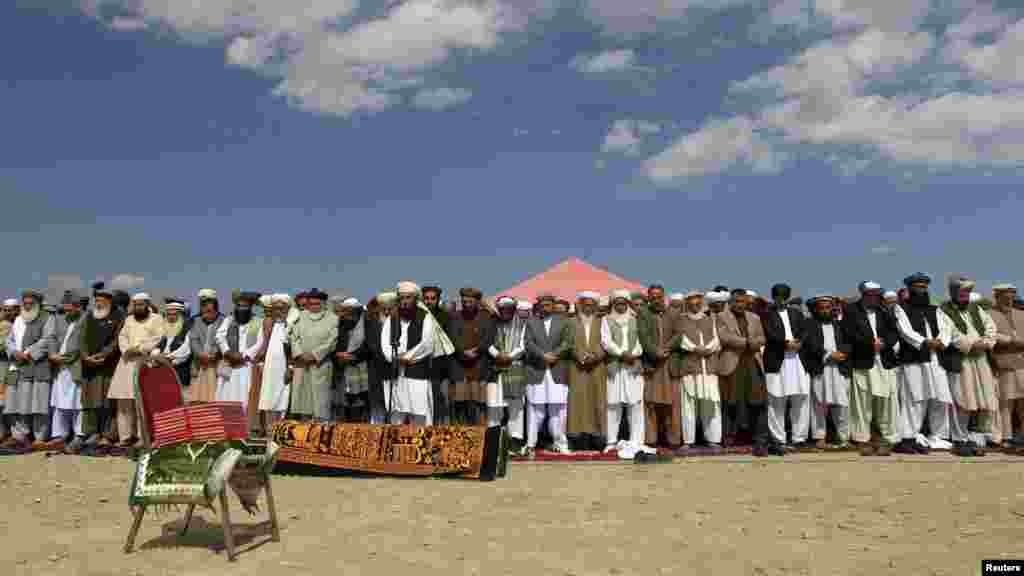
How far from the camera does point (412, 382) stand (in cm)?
802

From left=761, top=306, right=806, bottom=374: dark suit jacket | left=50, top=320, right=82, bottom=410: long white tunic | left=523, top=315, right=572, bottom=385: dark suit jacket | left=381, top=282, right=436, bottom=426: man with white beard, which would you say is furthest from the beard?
left=761, top=306, right=806, bottom=374: dark suit jacket

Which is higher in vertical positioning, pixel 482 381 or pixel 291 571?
pixel 482 381

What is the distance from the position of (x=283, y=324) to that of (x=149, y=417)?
170 inches

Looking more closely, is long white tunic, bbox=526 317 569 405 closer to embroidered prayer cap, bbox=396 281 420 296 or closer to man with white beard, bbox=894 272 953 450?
embroidered prayer cap, bbox=396 281 420 296

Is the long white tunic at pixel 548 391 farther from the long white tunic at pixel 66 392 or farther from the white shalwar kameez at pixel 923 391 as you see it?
the long white tunic at pixel 66 392

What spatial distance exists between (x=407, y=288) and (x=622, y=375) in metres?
2.74

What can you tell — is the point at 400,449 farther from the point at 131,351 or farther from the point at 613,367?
the point at 131,351

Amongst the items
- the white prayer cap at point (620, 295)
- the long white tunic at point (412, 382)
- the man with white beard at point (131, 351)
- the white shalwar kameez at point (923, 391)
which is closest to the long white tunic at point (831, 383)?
the white shalwar kameez at point (923, 391)

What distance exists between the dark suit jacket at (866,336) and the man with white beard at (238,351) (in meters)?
7.17

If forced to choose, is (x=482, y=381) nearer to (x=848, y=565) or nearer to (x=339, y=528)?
(x=339, y=528)

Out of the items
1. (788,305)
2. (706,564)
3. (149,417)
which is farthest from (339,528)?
(788,305)

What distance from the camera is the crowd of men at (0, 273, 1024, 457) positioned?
8.28 meters

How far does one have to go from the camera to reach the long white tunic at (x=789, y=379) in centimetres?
838

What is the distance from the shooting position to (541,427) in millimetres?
8945
